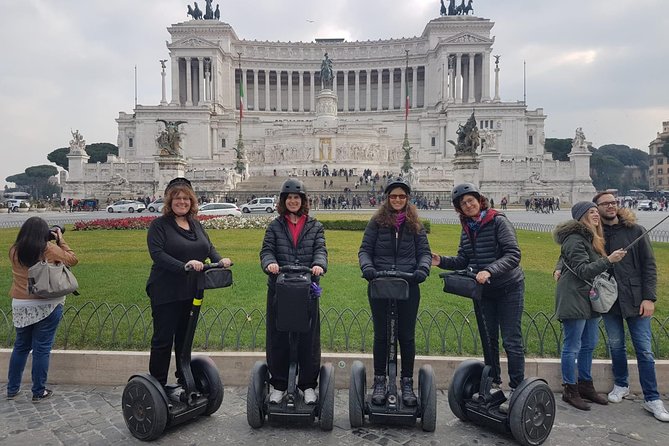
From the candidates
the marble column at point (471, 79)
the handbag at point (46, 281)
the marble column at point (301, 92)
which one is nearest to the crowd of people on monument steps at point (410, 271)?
the handbag at point (46, 281)

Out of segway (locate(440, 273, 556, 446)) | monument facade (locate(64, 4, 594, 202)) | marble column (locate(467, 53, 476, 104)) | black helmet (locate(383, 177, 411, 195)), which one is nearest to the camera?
segway (locate(440, 273, 556, 446))

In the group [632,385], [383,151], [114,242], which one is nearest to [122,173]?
[383,151]

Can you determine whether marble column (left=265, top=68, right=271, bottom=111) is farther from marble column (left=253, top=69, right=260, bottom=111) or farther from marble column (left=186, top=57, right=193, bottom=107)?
marble column (left=186, top=57, right=193, bottom=107)

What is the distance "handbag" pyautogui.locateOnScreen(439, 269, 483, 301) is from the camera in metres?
4.93

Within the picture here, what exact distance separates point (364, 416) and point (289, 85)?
101 metres

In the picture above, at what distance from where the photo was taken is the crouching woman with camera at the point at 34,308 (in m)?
5.89

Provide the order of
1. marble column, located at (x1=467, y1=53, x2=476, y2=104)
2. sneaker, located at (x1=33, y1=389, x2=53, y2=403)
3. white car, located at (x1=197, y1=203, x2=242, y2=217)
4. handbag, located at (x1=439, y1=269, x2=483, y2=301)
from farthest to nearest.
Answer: marble column, located at (x1=467, y1=53, x2=476, y2=104), white car, located at (x1=197, y1=203, x2=242, y2=217), sneaker, located at (x1=33, y1=389, x2=53, y2=403), handbag, located at (x1=439, y1=269, x2=483, y2=301)

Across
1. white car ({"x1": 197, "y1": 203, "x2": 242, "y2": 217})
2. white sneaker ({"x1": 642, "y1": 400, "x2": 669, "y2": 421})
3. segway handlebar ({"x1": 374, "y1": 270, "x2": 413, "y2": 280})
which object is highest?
white car ({"x1": 197, "y1": 203, "x2": 242, "y2": 217})

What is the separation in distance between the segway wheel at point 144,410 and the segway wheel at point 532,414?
Result: 3.71 meters

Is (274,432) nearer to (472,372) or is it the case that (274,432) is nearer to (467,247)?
Answer: (472,372)

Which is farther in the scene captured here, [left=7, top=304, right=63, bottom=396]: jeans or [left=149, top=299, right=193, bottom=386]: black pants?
[left=7, top=304, right=63, bottom=396]: jeans

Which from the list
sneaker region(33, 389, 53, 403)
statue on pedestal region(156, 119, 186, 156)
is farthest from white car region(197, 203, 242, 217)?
sneaker region(33, 389, 53, 403)

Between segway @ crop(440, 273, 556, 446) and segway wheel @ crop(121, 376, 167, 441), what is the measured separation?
3.25 m

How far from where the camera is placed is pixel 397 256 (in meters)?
5.43
